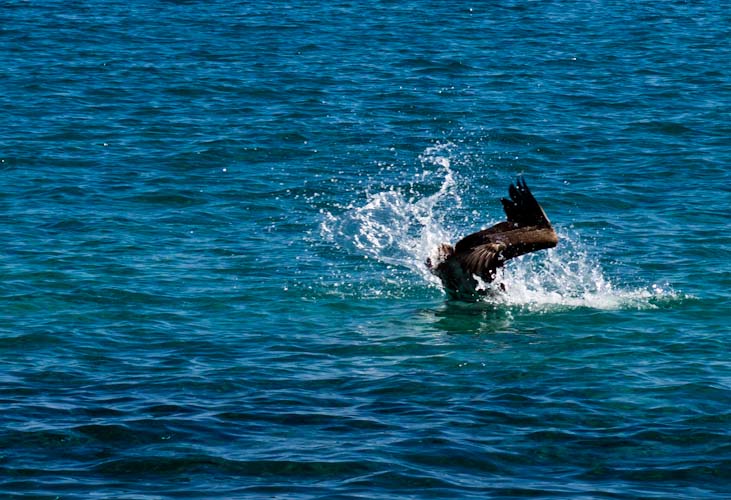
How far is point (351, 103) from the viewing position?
26656 mm

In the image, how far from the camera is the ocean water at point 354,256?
454 inches

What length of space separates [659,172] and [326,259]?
6.70m

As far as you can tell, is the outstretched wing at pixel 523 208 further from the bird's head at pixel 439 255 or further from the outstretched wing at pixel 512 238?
the bird's head at pixel 439 255

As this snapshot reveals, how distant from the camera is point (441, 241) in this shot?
18594 millimetres

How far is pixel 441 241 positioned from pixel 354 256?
1.18 meters

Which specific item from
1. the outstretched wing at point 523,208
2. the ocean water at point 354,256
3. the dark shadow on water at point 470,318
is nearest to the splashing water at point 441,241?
the ocean water at point 354,256

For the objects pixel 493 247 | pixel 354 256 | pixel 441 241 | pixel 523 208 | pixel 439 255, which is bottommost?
pixel 354 256

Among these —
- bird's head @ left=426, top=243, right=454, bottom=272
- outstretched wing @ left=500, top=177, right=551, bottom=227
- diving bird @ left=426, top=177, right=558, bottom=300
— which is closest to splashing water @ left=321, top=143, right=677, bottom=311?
diving bird @ left=426, top=177, right=558, bottom=300

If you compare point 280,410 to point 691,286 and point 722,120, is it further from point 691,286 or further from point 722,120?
point 722,120

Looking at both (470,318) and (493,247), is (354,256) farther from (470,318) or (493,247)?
(493,247)

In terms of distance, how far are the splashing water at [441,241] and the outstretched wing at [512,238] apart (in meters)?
1.18

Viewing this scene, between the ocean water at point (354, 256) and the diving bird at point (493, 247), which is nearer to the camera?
the ocean water at point (354, 256)

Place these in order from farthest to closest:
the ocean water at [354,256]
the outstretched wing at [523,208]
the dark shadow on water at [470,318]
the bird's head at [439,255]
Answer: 1. the bird's head at [439,255]
2. the dark shadow on water at [470,318]
3. the outstretched wing at [523,208]
4. the ocean water at [354,256]

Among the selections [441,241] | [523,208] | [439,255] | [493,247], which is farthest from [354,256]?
[493,247]
